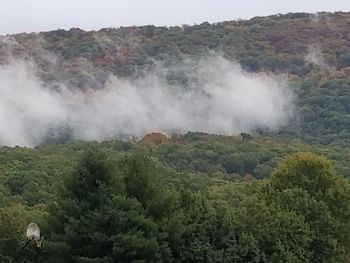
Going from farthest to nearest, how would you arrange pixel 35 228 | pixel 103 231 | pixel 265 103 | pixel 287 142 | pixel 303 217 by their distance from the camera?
pixel 265 103
pixel 287 142
pixel 303 217
pixel 103 231
pixel 35 228

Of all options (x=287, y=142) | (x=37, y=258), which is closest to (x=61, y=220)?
(x=37, y=258)

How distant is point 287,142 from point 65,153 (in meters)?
41.1

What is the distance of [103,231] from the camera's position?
3053cm

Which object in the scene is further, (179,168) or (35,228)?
(179,168)

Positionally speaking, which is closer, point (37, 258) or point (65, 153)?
point (37, 258)

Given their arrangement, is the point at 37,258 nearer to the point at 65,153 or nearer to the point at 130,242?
the point at 130,242

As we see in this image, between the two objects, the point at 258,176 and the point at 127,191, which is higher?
the point at 258,176

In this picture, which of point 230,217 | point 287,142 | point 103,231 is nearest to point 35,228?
point 103,231

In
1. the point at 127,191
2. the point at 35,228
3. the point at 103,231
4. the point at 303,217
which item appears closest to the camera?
the point at 35,228

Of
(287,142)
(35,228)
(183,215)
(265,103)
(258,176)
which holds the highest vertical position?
(265,103)

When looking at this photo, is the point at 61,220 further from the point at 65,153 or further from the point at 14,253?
the point at 65,153

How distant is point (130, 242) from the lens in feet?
97.5

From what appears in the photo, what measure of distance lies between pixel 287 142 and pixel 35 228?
361 feet

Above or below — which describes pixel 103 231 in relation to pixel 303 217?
below
